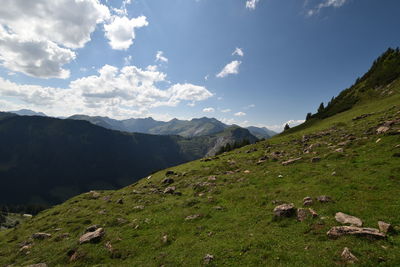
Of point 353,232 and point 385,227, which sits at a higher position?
point 385,227

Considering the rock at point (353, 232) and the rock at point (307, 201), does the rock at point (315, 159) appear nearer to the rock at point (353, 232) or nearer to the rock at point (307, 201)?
the rock at point (307, 201)

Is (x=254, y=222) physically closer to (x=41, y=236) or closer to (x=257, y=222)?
(x=257, y=222)

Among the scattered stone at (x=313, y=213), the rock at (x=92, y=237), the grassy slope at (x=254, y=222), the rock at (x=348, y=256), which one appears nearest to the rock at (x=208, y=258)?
the grassy slope at (x=254, y=222)

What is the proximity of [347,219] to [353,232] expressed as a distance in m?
1.76

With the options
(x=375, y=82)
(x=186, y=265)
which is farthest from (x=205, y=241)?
(x=375, y=82)

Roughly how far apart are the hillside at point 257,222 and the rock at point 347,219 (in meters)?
0.17

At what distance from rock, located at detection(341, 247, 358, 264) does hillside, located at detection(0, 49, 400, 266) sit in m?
0.06

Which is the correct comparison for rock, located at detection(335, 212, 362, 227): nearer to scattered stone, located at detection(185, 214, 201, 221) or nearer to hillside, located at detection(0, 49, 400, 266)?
hillside, located at detection(0, 49, 400, 266)

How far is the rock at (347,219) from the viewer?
43.8 ft

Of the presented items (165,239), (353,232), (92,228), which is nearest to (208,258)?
(165,239)

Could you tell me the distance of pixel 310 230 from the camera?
45.9ft

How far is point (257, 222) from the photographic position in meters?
17.2

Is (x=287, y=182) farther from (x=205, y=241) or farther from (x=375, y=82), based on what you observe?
(x=375, y=82)

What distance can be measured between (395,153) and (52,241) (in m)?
40.5
